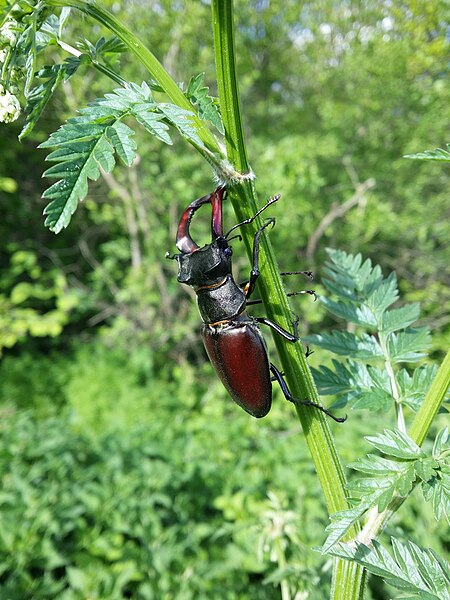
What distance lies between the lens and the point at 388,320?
1.24 metres

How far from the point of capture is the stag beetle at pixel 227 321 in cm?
114

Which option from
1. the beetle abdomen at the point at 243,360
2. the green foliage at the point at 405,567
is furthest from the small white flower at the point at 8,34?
the green foliage at the point at 405,567

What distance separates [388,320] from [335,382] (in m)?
0.24

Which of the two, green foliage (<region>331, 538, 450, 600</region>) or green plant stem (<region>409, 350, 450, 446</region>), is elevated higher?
green plant stem (<region>409, 350, 450, 446</region>)

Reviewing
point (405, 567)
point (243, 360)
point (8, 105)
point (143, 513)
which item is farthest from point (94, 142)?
point (143, 513)

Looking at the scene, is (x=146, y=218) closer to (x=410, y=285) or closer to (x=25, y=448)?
(x=25, y=448)

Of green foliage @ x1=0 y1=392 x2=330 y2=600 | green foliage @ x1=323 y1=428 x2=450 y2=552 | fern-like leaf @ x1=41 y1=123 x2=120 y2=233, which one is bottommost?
green foliage @ x1=0 y1=392 x2=330 y2=600

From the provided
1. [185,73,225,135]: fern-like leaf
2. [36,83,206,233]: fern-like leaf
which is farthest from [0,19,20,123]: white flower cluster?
[185,73,225,135]: fern-like leaf

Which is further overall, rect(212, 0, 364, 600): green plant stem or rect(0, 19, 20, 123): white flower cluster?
rect(212, 0, 364, 600): green plant stem

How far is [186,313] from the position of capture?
7.37m

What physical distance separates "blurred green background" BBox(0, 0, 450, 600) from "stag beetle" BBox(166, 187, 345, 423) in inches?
28.7

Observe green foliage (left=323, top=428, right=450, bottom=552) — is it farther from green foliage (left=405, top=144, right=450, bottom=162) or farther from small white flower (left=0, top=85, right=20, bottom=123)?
small white flower (left=0, top=85, right=20, bottom=123)

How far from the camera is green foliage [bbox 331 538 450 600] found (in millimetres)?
845

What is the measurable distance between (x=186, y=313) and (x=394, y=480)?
21.6ft
